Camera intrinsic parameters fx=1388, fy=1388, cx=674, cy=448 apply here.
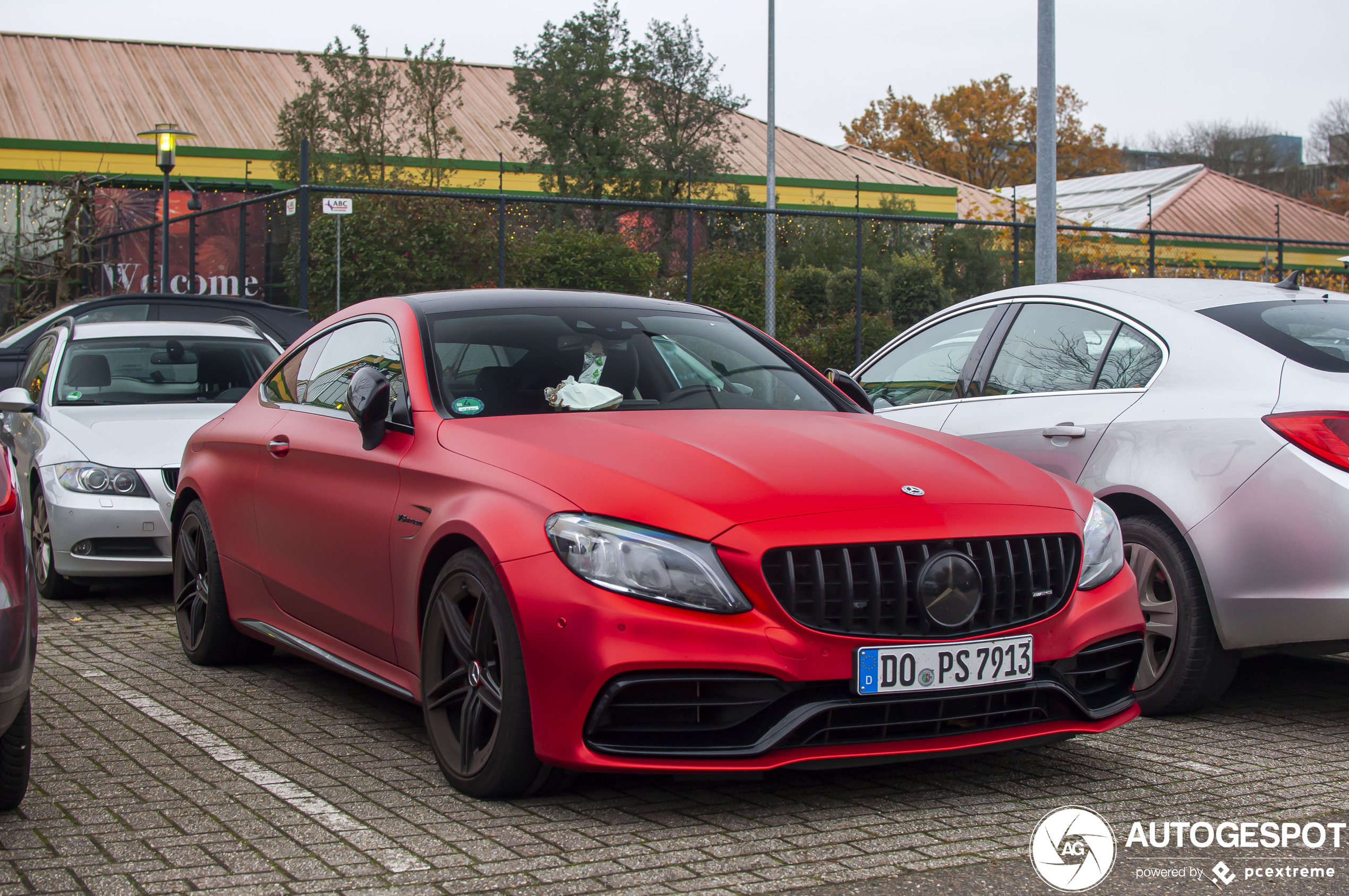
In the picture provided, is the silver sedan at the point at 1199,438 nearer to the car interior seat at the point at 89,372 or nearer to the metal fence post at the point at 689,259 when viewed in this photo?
the car interior seat at the point at 89,372

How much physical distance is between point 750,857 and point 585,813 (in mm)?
588

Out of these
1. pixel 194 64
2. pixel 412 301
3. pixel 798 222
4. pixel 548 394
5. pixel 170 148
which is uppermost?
pixel 194 64

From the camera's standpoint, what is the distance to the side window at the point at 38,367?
8828mm

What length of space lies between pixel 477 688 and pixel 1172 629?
8.66 ft

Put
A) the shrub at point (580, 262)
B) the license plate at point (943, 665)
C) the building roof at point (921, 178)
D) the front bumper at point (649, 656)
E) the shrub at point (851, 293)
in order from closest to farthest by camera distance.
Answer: the front bumper at point (649, 656) < the license plate at point (943, 665) < the shrub at point (580, 262) < the shrub at point (851, 293) < the building roof at point (921, 178)

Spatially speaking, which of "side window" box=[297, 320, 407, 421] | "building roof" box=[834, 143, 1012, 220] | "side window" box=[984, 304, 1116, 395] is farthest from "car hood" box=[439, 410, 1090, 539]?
"building roof" box=[834, 143, 1012, 220]

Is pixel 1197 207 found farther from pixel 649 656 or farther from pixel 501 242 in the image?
pixel 649 656

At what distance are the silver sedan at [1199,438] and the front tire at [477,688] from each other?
249cm

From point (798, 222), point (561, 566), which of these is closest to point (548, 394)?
point (561, 566)

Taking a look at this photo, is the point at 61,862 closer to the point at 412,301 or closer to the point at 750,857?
the point at 750,857

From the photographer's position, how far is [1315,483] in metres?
4.66

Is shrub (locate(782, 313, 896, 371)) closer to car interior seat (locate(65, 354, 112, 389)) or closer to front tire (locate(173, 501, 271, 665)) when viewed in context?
car interior seat (locate(65, 354, 112, 389))

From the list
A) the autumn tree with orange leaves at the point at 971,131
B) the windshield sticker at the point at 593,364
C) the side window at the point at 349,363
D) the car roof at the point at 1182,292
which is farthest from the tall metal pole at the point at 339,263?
the autumn tree with orange leaves at the point at 971,131

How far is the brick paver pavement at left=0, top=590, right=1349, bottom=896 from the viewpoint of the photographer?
344 cm
